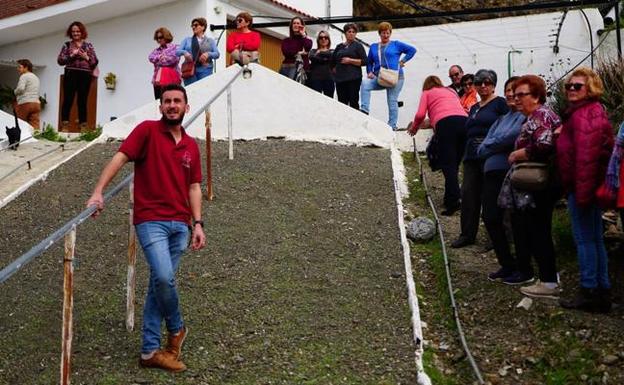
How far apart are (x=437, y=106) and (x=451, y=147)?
465mm

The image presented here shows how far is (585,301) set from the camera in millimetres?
5133

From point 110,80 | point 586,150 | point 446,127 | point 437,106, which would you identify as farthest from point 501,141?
point 110,80

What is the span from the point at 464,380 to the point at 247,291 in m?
1.80

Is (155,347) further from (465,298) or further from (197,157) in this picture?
(465,298)

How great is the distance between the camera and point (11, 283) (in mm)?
6156

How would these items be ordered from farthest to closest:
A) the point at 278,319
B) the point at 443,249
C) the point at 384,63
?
the point at 384,63
the point at 443,249
the point at 278,319

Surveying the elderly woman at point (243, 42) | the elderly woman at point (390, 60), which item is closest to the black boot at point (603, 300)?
the elderly woman at point (390, 60)

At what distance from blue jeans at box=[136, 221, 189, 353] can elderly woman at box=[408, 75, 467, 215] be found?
3826 mm

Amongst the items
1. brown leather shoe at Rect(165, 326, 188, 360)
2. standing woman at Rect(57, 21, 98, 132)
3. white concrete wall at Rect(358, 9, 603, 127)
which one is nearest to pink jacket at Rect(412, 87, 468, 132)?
brown leather shoe at Rect(165, 326, 188, 360)

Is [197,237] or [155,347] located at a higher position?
[197,237]

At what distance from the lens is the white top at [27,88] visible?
1222cm

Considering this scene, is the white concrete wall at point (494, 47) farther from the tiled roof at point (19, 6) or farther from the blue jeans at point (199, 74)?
the tiled roof at point (19, 6)

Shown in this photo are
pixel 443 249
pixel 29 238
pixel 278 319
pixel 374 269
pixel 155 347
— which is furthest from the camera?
pixel 29 238

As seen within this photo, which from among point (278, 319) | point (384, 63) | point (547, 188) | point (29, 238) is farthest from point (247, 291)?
point (384, 63)
